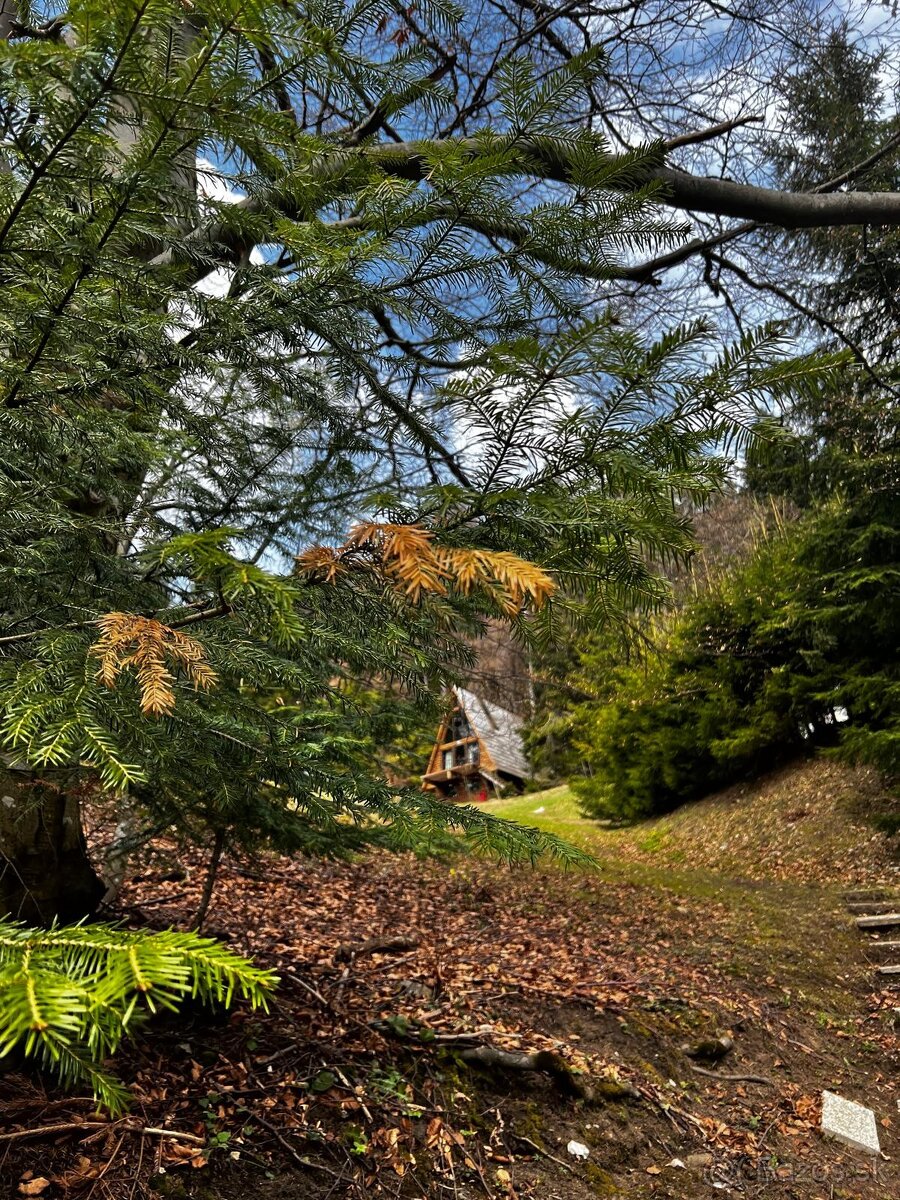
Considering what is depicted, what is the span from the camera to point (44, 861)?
2643mm

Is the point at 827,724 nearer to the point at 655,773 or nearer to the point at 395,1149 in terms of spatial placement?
the point at 655,773

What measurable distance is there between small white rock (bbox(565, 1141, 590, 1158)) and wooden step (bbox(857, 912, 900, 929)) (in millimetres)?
4685

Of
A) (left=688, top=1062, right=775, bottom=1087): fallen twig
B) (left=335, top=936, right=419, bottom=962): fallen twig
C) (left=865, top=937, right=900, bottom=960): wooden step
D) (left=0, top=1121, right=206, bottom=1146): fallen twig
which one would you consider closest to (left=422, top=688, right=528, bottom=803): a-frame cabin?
(left=865, top=937, right=900, bottom=960): wooden step

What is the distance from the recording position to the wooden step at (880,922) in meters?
6.01

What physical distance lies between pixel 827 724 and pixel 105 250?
11750 mm

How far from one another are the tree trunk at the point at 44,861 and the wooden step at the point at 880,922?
6.28 meters

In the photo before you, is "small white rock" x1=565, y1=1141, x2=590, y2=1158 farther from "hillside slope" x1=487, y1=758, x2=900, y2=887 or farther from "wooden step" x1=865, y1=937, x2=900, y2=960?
"hillside slope" x1=487, y1=758, x2=900, y2=887

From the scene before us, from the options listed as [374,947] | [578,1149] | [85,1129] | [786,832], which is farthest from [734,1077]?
[786,832]

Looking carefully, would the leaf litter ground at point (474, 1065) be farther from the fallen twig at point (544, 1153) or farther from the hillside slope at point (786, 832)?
the hillside slope at point (786, 832)

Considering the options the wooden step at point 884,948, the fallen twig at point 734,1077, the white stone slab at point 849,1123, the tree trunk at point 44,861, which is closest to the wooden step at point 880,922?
the wooden step at point 884,948

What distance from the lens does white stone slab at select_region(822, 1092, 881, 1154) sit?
3170 mm

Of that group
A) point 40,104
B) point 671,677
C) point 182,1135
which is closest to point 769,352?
point 40,104

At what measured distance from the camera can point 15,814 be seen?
2.51 metres

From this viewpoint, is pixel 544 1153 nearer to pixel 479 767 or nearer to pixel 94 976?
pixel 94 976
